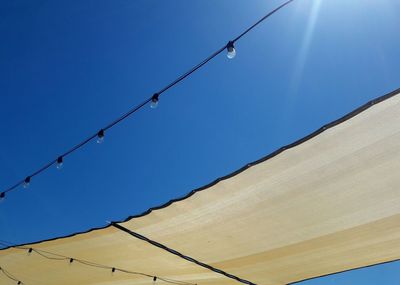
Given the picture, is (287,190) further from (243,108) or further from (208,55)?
(243,108)

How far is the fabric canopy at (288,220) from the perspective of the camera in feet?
6.79

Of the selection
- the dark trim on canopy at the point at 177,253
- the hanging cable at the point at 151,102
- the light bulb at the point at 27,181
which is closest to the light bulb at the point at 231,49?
the hanging cable at the point at 151,102

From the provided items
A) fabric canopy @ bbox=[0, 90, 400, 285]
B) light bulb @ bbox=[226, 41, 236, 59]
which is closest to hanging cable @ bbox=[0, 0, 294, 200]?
light bulb @ bbox=[226, 41, 236, 59]

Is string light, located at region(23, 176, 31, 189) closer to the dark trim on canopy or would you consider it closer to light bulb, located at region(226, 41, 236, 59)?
the dark trim on canopy

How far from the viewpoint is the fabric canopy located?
2068mm

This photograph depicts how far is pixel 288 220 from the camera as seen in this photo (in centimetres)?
265

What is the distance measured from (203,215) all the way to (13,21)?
332cm

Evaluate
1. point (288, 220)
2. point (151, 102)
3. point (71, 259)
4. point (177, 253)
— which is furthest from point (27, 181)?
point (288, 220)

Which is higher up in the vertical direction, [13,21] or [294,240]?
[13,21]

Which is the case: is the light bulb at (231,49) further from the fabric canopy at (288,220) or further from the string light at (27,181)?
the string light at (27,181)

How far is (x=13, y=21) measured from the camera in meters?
4.34

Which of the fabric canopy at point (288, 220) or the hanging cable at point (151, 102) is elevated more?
the hanging cable at point (151, 102)

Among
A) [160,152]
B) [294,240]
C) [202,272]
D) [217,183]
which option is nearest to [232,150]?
[160,152]

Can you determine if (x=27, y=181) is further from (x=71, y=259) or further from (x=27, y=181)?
(x=71, y=259)
